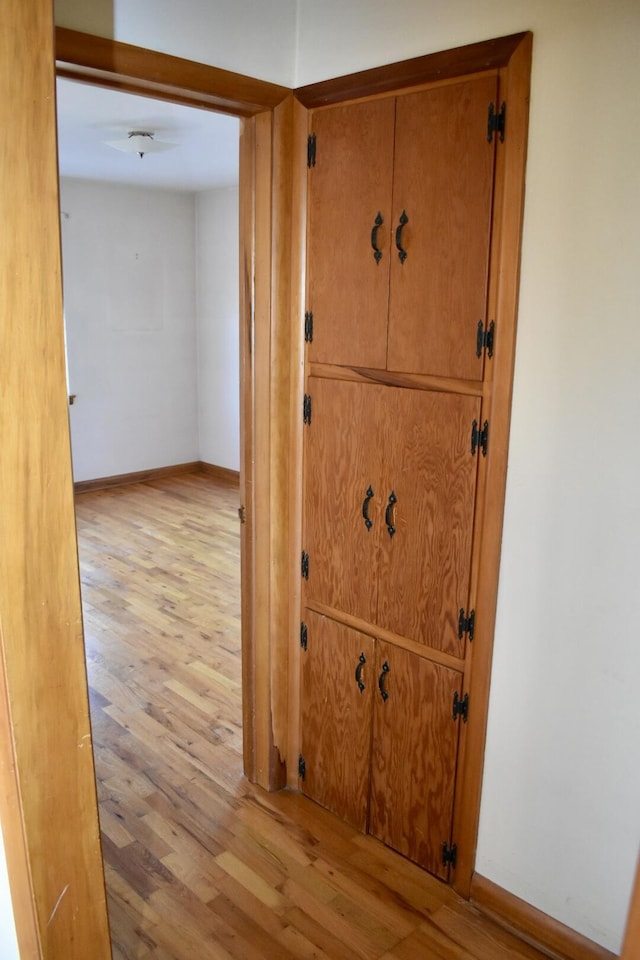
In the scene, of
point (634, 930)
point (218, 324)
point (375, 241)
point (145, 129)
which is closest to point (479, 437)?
point (375, 241)

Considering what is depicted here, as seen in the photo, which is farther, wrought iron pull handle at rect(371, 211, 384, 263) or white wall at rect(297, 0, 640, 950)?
wrought iron pull handle at rect(371, 211, 384, 263)

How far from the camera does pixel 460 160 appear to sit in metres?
1.80

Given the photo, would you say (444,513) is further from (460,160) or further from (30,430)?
(30,430)

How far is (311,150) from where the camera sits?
6.98 feet

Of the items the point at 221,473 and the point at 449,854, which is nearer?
the point at 449,854

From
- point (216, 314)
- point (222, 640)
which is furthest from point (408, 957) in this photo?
point (216, 314)

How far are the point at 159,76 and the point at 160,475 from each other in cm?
505

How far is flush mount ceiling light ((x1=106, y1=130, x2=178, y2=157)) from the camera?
387 cm

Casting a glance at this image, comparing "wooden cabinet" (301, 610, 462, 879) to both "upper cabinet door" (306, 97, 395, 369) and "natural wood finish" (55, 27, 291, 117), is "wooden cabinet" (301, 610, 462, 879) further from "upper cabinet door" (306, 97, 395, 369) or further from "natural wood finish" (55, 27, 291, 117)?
"natural wood finish" (55, 27, 291, 117)

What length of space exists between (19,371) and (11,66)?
45 cm

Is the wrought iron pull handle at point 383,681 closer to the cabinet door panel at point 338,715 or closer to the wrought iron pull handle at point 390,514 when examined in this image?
the cabinet door panel at point 338,715

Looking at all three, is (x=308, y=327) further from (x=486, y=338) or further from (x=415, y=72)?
(x=415, y=72)

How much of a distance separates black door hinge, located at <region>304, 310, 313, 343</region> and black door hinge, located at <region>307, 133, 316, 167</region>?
16.2 inches

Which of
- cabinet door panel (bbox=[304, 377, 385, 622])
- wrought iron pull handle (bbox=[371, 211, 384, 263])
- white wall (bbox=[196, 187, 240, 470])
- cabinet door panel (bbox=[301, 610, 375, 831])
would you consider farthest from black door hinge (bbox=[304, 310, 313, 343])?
white wall (bbox=[196, 187, 240, 470])
